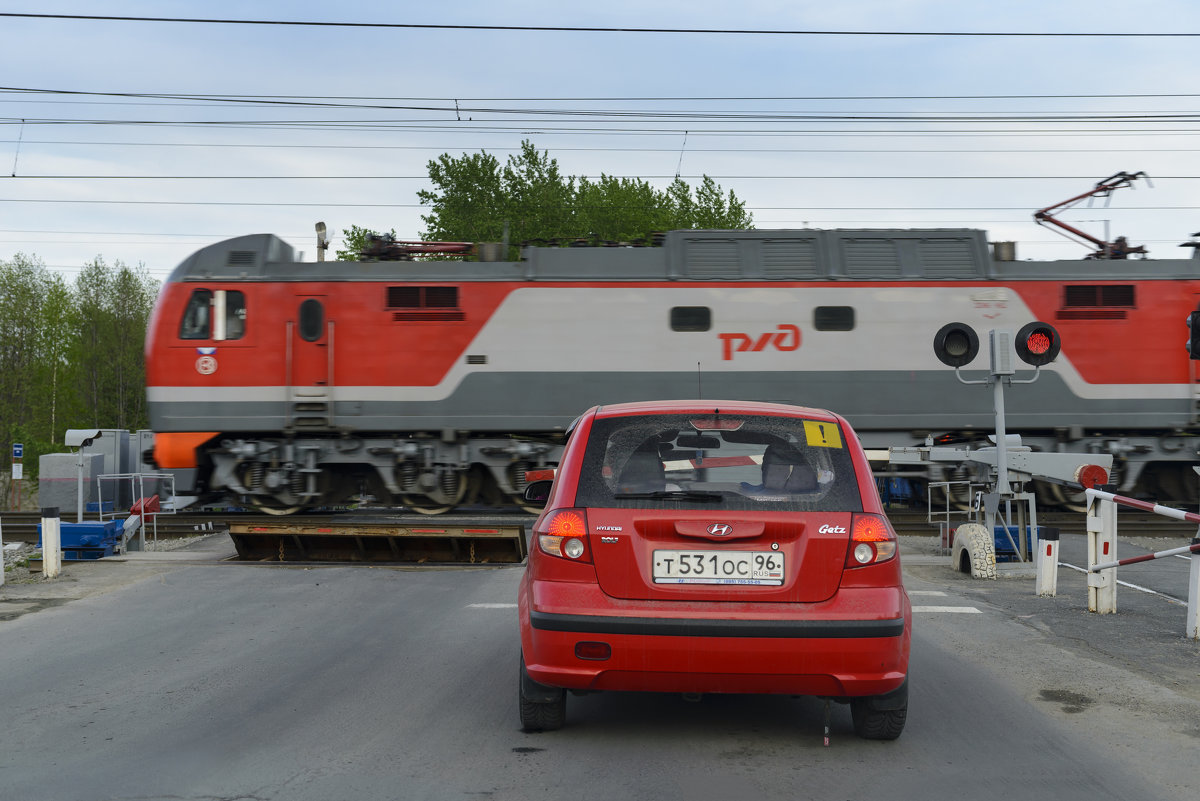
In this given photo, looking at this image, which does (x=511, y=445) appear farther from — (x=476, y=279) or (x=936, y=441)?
(x=936, y=441)

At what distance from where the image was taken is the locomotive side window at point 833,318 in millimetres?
17422

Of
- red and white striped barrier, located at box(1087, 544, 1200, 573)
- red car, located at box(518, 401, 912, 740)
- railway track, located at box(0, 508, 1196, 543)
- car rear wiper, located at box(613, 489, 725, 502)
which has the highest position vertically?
car rear wiper, located at box(613, 489, 725, 502)

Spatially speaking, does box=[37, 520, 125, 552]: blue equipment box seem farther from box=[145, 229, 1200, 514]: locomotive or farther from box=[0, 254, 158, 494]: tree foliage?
box=[0, 254, 158, 494]: tree foliage

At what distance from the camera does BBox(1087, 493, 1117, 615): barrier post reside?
870 cm

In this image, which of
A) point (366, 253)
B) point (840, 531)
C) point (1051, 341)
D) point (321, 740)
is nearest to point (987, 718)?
point (840, 531)

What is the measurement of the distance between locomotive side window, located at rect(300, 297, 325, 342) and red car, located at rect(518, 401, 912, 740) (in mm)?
13370

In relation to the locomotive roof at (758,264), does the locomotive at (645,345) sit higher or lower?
lower

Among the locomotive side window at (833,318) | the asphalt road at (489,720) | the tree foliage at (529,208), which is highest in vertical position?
the tree foliage at (529,208)

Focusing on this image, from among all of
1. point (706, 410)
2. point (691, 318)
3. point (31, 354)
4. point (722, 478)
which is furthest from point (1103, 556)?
point (31, 354)

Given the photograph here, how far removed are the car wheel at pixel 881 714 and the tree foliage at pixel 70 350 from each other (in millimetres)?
68451

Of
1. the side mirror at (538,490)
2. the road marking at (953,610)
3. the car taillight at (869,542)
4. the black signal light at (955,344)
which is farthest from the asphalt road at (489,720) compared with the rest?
the black signal light at (955,344)

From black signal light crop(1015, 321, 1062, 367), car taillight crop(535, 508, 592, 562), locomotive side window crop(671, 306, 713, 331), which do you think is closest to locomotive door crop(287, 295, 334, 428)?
locomotive side window crop(671, 306, 713, 331)

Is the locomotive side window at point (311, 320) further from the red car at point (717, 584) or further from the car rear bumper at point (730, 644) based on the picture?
the car rear bumper at point (730, 644)

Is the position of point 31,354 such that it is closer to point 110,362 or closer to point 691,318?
point 110,362
